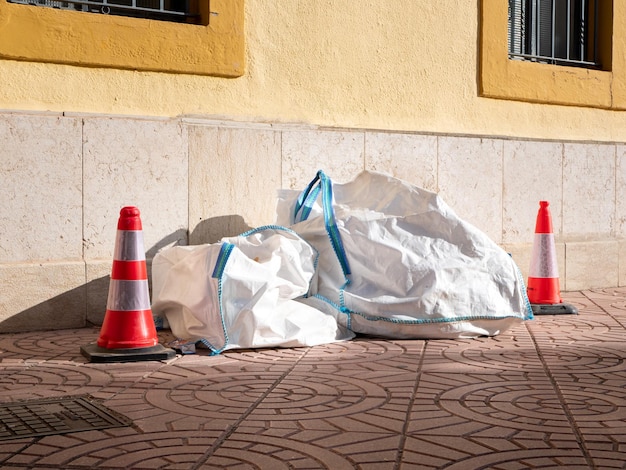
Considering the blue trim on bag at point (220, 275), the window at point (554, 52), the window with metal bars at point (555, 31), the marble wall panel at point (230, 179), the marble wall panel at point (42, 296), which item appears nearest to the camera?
the blue trim on bag at point (220, 275)

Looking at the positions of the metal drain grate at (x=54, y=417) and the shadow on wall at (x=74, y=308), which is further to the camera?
the shadow on wall at (x=74, y=308)

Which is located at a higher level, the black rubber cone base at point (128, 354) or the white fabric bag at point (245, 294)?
the white fabric bag at point (245, 294)

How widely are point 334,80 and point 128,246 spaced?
8.62 feet

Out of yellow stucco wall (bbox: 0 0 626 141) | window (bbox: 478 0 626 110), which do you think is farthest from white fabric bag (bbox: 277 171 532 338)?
window (bbox: 478 0 626 110)

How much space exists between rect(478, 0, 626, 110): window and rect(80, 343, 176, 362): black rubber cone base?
156 inches

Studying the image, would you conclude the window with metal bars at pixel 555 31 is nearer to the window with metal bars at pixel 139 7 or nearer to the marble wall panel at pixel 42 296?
the window with metal bars at pixel 139 7

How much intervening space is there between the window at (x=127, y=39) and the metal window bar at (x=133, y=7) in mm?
14

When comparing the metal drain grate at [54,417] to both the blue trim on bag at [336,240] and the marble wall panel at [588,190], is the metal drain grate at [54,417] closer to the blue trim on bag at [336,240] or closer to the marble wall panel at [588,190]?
the blue trim on bag at [336,240]

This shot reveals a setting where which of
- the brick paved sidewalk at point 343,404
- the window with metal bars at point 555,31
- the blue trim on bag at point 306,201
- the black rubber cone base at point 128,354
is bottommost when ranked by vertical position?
the brick paved sidewalk at point 343,404

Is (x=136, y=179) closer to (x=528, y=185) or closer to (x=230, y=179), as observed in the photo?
→ (x=230, y=179)

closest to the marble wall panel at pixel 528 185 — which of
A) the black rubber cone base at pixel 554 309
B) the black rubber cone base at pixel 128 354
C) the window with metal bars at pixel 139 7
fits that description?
the black rubber cone base at pixel 554 309

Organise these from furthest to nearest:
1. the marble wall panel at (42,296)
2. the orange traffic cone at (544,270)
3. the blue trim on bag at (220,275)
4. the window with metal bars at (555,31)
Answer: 1. the window with metal bars at (555,31)
2. the orange traffic cone at (544,270)
3. the marble wall panel at (42,296)
4. the blue trim on bag at (220,275)

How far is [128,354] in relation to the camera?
437cm

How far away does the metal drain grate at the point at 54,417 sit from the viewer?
3.09 meters
